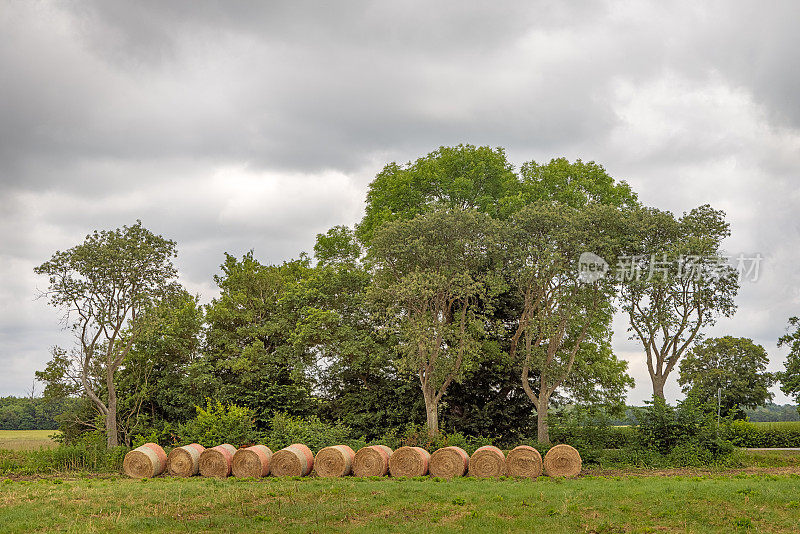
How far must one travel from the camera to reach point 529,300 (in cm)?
3219

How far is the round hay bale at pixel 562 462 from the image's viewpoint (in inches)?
889

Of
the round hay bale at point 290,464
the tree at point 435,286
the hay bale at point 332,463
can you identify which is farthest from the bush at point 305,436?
the hay bale at point 332,463

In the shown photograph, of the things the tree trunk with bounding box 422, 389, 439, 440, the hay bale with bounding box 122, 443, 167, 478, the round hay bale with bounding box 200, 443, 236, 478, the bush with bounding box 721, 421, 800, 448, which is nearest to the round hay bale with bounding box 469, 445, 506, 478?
the tree trunk with bounding box 422, 389, 439, 440

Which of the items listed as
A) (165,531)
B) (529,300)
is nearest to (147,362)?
(529,300)

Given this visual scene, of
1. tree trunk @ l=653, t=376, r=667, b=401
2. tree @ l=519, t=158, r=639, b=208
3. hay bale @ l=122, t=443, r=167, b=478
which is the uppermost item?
tree @ l=519, t=158, r=639, b=208

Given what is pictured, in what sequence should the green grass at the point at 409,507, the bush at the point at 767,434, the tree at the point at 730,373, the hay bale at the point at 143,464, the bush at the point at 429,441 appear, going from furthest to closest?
the tree at the point at 730,373
the bush at the point at 767,434
the bush at the point at 429,441
the hay bale at the point at 143,464
the green grass at the point at 409,507

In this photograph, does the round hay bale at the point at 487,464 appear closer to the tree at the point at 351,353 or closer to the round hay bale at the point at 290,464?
the round hay bale at the point at 290,464

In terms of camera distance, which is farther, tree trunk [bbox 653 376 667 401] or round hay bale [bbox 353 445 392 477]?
tree trunk [bbox 653 376 667 401]

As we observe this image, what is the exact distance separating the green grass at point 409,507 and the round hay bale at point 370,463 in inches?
116

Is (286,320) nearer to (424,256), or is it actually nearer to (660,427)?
(424,256)

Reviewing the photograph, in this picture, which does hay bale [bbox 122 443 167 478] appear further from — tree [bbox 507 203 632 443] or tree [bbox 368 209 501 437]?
tree [bbox 507 203 632 443]

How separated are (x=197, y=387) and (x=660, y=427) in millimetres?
24979

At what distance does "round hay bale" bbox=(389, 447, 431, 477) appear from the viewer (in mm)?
22609

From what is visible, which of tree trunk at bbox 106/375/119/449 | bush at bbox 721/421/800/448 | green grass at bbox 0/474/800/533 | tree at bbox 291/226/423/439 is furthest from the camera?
bush at bbox 721/421/800/448
